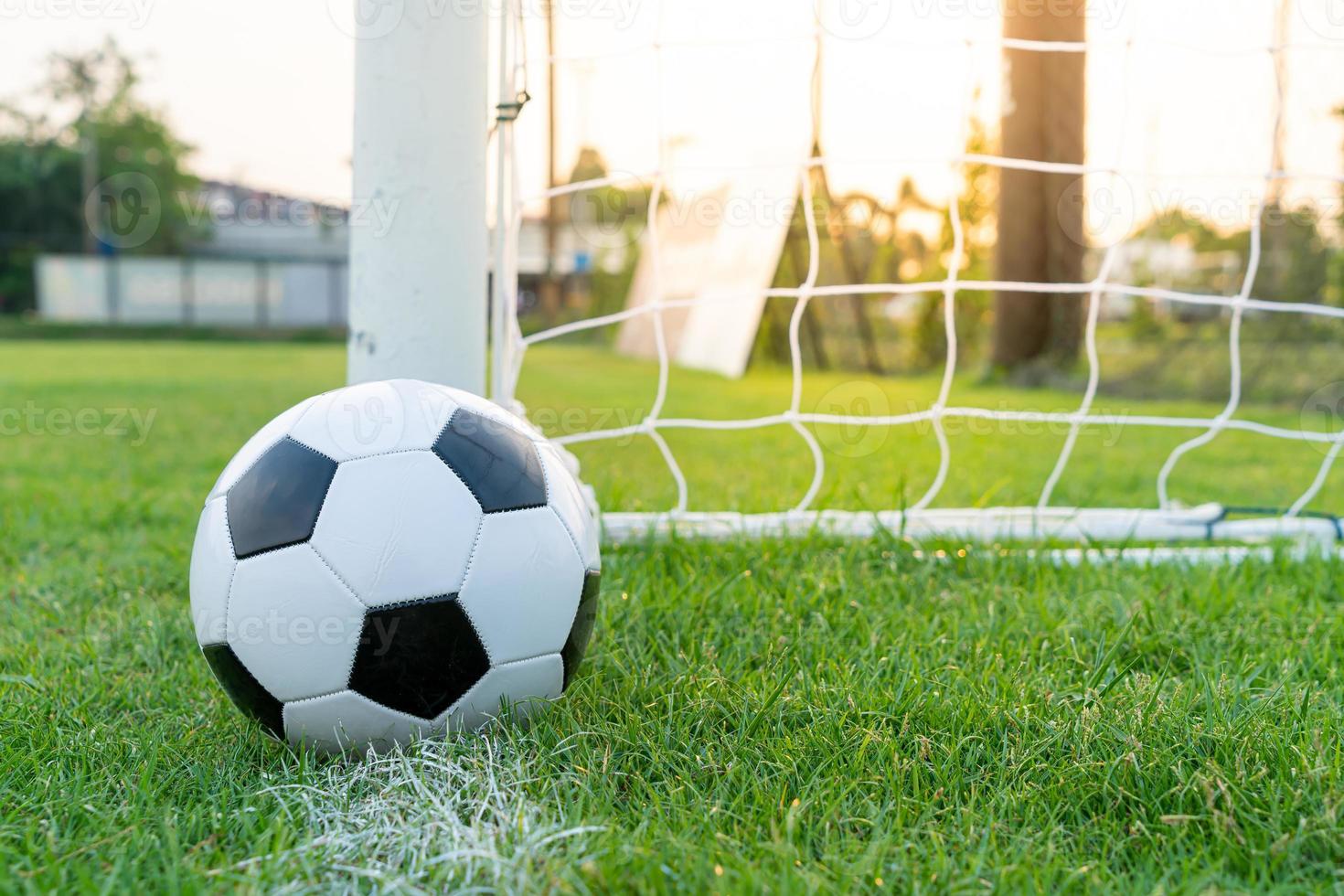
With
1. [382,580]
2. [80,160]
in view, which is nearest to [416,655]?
[382,580]

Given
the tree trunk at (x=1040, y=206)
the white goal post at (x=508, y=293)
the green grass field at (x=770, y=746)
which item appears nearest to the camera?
the green grass field at (x=770, y=746)

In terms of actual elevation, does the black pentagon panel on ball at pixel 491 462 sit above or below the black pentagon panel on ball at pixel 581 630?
above

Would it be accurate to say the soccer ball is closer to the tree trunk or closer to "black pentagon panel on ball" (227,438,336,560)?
"black pentagon panel on ball" (227,438,336,560)

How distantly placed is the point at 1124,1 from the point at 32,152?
98.0 feet

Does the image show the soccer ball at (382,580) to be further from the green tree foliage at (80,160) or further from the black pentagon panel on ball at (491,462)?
the green tree foliage at (80,160)

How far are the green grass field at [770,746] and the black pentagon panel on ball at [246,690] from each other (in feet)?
0.18

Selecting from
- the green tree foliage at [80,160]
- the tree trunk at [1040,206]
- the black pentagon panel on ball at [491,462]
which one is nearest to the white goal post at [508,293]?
the black pentagon panel on ball at [491,462]

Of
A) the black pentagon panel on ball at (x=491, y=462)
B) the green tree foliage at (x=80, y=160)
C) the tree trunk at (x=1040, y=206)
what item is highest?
the green tree foliage at (x=80, y=160)

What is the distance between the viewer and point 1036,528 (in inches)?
97.0

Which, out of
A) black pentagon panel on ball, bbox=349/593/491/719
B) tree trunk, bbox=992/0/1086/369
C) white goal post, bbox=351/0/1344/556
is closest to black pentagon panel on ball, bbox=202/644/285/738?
black pentagon panel on ball, bbox=349/593/491/719

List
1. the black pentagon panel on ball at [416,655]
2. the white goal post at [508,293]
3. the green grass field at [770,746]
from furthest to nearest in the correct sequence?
the white goal post at [508,293] < the black pentagon panel on ball at [416,655] < the green grass field at [770,746]

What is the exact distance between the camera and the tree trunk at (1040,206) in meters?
6.87

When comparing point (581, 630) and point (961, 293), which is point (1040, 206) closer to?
point (961, 293)

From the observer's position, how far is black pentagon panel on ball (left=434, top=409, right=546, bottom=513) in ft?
4.40
